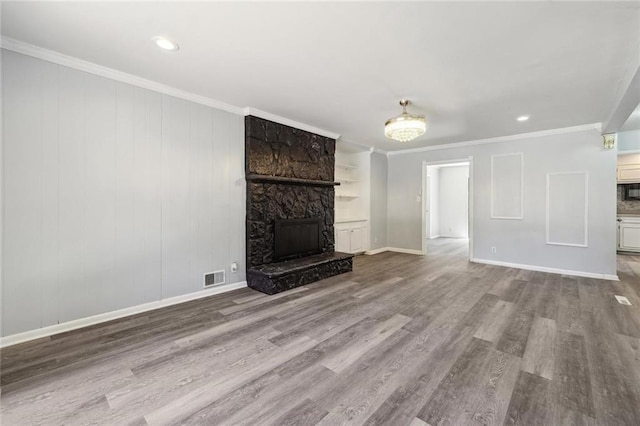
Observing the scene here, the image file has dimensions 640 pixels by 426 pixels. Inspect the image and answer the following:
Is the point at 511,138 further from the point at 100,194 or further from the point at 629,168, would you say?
the point at 100,194

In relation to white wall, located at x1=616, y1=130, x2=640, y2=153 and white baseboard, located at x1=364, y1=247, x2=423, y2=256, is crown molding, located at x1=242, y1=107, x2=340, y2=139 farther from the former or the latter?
white wall, located at x1=616, y1=130, x2=640, y2=153

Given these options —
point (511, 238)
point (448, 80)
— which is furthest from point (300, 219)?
point (511, 238)

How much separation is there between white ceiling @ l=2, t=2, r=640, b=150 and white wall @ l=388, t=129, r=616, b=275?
1.14 meters

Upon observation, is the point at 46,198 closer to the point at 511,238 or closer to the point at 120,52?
the point at 120,52

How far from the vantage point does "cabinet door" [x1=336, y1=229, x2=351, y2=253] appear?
18.9ft

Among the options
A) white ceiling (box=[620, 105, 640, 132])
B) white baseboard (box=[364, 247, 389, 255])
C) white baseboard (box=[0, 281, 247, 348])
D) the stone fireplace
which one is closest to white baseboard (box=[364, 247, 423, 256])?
white baseboard (box=[364, 247, 389, 255])

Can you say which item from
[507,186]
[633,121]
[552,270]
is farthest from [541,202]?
[633,121]

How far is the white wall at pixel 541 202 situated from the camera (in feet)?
14.1

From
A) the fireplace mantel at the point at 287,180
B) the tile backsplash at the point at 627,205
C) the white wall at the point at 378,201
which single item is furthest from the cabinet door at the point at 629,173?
the fireplace mantel at the point at 287,180

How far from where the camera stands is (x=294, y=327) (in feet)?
8.55

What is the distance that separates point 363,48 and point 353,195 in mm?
4398

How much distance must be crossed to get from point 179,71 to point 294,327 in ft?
9.51

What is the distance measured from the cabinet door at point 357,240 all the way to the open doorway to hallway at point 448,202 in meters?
4.06

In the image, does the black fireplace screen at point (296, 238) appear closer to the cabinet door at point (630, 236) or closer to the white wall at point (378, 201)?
the white wall at point (378, 201)
